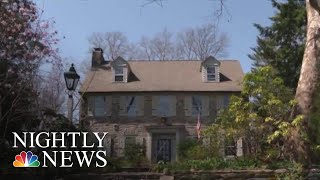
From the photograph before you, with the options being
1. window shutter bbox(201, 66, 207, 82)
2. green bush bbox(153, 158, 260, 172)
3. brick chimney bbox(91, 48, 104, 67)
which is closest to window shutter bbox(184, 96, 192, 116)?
window shutter bbox(201, 66, 207, 82)

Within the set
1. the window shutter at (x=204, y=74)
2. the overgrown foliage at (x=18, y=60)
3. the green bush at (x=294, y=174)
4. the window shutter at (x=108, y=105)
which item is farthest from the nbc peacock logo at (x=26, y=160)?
the window shutter at (x=204, y=74)

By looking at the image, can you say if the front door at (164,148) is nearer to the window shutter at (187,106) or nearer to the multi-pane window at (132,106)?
the window shutter at (187,106)

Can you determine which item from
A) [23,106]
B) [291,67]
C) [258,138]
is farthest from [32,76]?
[291,67]

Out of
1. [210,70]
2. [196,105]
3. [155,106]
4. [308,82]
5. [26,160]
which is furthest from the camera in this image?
[210,70]

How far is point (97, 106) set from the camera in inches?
1067

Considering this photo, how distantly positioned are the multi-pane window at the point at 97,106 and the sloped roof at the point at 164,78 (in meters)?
0.50

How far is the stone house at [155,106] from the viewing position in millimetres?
26391

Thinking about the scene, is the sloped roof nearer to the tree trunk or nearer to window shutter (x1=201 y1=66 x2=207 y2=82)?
window shutter (x1=201 y1=66 x2=207 y2=82)

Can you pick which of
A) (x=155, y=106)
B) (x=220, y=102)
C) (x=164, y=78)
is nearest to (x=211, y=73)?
(x=220, y=102)

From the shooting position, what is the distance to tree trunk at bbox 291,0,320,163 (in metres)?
10.3

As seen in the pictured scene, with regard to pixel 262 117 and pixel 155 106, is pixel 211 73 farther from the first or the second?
pixel 262 117

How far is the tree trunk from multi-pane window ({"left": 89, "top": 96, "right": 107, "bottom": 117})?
1716cm

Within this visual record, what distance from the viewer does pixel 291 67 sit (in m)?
23.6

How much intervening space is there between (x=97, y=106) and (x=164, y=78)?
14.5 feet
